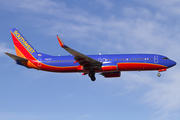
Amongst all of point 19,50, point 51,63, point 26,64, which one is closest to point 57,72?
point 51,63

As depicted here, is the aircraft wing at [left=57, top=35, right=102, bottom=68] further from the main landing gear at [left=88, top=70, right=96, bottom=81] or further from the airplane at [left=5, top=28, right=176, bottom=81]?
the main landing gear at [left=88, top=70, right=96, bottom=81]

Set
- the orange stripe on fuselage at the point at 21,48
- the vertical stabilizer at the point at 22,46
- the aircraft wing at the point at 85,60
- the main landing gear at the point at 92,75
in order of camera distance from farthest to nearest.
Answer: the vertical stabilizer at the point at 22,46 < the orange stripe on fuselage at the point at 21,48 < the main landing gear at the point at 92,75 < the aircraft wing at the point at 85,60

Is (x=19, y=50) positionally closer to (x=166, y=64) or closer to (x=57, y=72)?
(x=57, y=72)

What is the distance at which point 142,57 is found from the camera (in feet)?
169

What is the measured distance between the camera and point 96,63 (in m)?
51.4

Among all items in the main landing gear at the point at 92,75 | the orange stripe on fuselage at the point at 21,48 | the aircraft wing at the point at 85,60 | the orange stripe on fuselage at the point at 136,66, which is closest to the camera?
the aircraft wing at the point at 85,60

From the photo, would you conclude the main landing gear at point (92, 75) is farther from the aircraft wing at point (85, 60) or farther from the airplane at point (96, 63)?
the aircraft wing at point (85, 60)

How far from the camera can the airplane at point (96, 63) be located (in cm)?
5100

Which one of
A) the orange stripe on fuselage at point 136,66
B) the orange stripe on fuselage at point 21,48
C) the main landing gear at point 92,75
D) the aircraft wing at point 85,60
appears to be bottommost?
the main landing gear at point 92,75

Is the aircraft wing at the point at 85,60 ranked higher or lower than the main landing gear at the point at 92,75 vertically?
higher

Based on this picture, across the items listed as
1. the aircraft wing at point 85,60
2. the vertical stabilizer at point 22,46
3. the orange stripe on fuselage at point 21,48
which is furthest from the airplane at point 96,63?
the vertical stabilizer at point 22,46

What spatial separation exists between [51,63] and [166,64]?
21790mm

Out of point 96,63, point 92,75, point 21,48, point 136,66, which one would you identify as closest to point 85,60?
point 96,63

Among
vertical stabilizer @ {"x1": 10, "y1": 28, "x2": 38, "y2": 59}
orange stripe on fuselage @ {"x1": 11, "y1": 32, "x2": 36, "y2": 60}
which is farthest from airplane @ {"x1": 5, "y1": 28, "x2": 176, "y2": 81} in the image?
vertical stabilizer @ {"x1": 10, "y1": 28, "x2": 38, "y2": 59}
